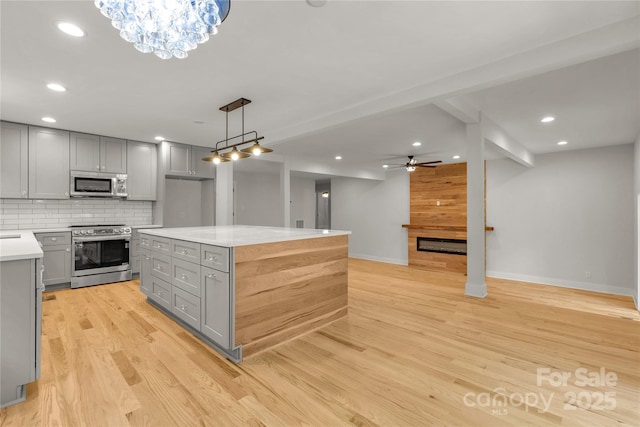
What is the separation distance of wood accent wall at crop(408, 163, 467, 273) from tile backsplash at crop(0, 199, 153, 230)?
589 centimetres

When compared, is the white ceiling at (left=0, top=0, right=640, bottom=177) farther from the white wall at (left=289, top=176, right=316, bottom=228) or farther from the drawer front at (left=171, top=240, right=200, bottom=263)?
the white wall at (left=289, top=176, right=316, bottom=228)

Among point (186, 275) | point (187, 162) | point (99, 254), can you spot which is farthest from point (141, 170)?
point (186, 275)

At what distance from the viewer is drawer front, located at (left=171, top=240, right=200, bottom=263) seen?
271 centimetres

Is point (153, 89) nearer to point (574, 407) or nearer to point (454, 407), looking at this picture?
point (454, 407)

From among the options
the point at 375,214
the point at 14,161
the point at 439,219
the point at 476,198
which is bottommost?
the point at 439,219

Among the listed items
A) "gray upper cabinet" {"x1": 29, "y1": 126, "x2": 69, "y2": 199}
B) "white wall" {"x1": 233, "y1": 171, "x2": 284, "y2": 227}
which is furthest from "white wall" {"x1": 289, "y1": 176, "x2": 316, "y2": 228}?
"gray upper cabinet" {"x1": 29, "y1": 126, "x2": 69, "y2": 199}

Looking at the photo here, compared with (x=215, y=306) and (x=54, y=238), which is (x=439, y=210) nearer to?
(x=215, y=306)

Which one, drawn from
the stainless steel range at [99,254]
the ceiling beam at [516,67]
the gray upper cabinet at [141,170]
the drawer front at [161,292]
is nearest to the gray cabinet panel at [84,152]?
the gray upper cabinet at [141,170]

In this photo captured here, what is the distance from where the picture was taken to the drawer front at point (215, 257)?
237cm

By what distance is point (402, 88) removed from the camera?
3.15 m

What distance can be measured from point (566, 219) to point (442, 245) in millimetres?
2291

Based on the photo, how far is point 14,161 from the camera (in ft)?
14.3

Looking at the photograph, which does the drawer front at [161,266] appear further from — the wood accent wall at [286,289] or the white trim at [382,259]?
the white trim at [382,259]

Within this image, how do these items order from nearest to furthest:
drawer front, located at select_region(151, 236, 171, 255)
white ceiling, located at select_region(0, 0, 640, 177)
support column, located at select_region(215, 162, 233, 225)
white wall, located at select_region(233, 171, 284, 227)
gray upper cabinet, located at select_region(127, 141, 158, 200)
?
white ceiling, located at select_region(0, 0, 640, 177) → drawer front, located at select_region(151, 236, 171, 255) → gray upper cabinet, located at select_region(127, 141, 158, 200) → support column, located at select_region(215, 162, 233, 225) → white wall, located at select_region(233, 171, 284, 227)
